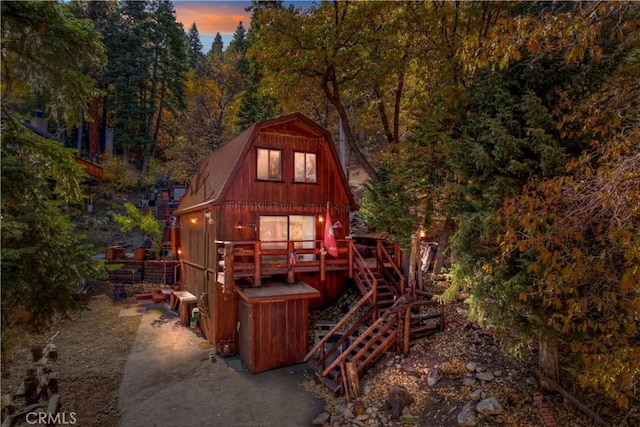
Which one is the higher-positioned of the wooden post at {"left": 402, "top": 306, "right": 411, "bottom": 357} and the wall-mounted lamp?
the wall-mounted lamp

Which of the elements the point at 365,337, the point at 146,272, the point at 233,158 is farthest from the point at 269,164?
the point at 146,272

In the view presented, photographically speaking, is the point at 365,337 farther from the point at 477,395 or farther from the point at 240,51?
the point at 240,51

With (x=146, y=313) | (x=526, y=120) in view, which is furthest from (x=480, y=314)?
(x=146, y=313)

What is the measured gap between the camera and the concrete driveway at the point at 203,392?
8.46m

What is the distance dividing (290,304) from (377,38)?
11.2 m

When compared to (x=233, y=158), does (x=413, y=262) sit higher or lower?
lower

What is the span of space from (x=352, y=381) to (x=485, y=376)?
3484 millimetres

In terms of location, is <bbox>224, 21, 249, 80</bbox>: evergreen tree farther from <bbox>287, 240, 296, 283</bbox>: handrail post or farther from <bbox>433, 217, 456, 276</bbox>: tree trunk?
<bbox>433, 217, 456, 276</bbox>: tree trunk

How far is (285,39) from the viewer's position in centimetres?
1352

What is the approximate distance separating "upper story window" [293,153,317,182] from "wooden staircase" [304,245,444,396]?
4.61m

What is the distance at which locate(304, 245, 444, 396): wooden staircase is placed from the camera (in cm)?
1001

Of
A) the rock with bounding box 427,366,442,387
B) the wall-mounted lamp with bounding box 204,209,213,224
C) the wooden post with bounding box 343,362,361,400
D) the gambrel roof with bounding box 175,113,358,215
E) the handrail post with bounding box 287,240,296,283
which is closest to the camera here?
the rock with bounding box 427,366,442,387

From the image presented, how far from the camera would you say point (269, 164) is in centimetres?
1400

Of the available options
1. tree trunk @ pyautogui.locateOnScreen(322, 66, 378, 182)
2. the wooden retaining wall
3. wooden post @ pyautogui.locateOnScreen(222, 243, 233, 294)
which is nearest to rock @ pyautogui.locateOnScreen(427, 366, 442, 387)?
wooden post @ pyautogui.locateOnScreen(222, 243, 233, 294)
